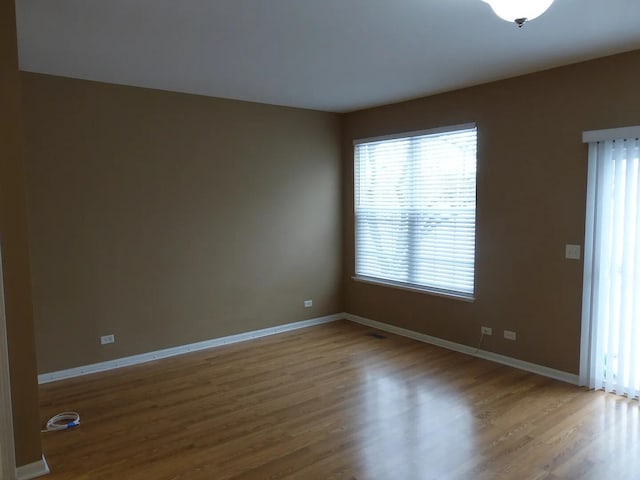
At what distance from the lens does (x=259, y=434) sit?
3.18 metres

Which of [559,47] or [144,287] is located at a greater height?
[559,47]

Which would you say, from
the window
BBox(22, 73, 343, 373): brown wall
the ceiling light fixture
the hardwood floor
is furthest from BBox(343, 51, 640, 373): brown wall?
the ceiling light fixture

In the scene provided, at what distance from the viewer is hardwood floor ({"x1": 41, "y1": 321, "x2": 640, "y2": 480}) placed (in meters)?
2.77

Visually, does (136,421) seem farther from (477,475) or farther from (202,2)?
(202,2)

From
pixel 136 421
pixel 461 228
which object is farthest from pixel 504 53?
pixel 136 421

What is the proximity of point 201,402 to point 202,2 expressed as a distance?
2850mm

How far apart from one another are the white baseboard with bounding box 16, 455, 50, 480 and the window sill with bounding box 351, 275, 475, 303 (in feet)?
12.4

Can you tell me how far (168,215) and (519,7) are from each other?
12.0 feet

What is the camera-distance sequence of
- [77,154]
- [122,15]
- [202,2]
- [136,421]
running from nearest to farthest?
[202,2], [122,15], [136,421], [77,154]

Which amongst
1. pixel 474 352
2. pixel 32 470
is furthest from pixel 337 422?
pixel 474 352

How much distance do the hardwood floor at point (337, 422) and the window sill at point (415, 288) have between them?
0.61m

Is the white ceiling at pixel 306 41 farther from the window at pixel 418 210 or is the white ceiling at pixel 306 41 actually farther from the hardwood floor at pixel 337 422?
the hardwood floor at pixel 337 422

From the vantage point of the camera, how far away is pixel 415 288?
5.31 m

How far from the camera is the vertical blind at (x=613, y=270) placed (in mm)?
3594
